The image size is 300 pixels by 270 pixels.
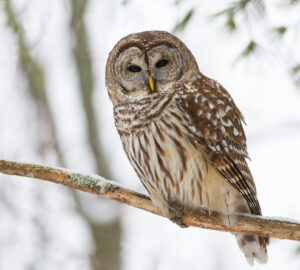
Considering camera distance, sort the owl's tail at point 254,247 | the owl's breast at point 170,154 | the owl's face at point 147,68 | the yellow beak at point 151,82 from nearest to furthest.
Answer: the owl's breast at point 170,154, the yellow beak at point 151,82, the owl's face at point 147,68, the owl's tail at point 254,247

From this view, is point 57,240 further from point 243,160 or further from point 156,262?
point 243,160

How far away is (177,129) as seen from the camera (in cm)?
416

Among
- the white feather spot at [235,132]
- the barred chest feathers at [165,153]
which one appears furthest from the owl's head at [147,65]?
the white feather spot at [235,132]

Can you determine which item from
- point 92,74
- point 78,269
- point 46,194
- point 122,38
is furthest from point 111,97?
point 92,74

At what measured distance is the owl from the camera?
419cm

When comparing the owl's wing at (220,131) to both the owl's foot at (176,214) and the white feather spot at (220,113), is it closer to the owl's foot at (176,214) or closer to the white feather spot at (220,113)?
the white feather spot at (220,113)

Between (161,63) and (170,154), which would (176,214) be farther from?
(161,63)

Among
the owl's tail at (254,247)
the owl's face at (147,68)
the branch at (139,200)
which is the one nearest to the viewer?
the branch at (139,200)

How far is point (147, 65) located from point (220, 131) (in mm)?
756

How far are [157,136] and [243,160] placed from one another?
2.51ft

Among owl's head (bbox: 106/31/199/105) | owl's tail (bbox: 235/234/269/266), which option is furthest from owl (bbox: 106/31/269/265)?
owl's tail (bbox: 235/234/269/266)

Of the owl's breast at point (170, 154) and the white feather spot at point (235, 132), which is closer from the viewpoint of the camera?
the owl's breast at point (170, 154)

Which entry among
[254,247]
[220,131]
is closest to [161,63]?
[220,131]

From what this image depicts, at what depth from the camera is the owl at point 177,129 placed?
419cm
